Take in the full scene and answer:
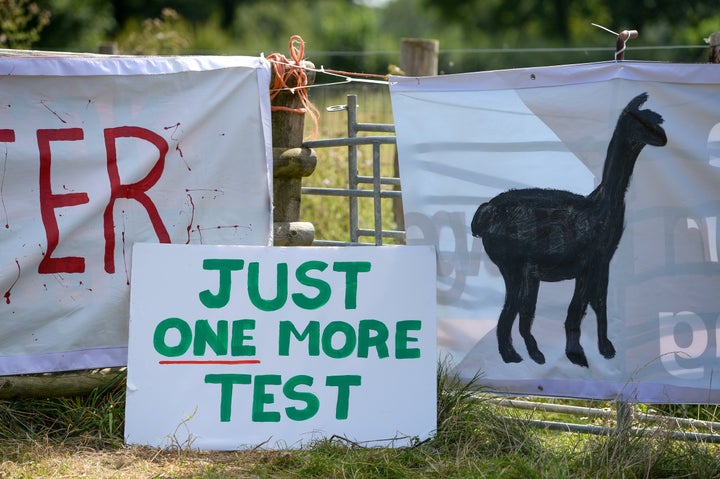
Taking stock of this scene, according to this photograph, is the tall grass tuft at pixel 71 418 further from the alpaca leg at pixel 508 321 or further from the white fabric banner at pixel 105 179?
the alpaca leg at pixel 508 321

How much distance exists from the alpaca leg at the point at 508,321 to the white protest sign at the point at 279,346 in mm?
359

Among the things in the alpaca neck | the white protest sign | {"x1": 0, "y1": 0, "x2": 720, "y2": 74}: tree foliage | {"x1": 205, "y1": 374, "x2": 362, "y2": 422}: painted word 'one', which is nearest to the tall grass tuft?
the white protest sign

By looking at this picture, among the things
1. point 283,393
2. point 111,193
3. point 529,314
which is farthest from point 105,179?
point 529,314

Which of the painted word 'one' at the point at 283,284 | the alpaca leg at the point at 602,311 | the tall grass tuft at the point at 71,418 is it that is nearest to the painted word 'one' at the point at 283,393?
the painted word 'one' at the point at 283,284

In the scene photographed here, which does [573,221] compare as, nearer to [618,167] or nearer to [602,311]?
[618,167]

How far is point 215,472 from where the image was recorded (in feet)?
12.7

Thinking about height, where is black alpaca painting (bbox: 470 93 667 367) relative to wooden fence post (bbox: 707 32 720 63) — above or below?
below

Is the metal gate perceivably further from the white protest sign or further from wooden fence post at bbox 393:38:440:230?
wooden fence post at bbox 393:38:440:230

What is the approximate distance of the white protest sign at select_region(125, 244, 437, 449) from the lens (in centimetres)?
421

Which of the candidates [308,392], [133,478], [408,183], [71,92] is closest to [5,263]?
[71,92]

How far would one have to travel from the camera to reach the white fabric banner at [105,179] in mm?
4309

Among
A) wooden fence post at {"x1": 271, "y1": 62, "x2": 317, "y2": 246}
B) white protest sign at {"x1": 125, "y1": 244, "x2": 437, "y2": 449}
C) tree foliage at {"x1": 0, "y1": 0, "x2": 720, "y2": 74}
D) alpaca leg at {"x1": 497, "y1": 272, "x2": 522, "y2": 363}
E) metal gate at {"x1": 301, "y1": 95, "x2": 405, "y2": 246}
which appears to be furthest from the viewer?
tree foliage at {"x1": 0, "y1": 0, "x2": 720, "y2": 74}

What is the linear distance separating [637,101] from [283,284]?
6.22 feet

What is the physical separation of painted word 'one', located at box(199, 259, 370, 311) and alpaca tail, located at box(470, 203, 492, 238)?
56 centimetres
